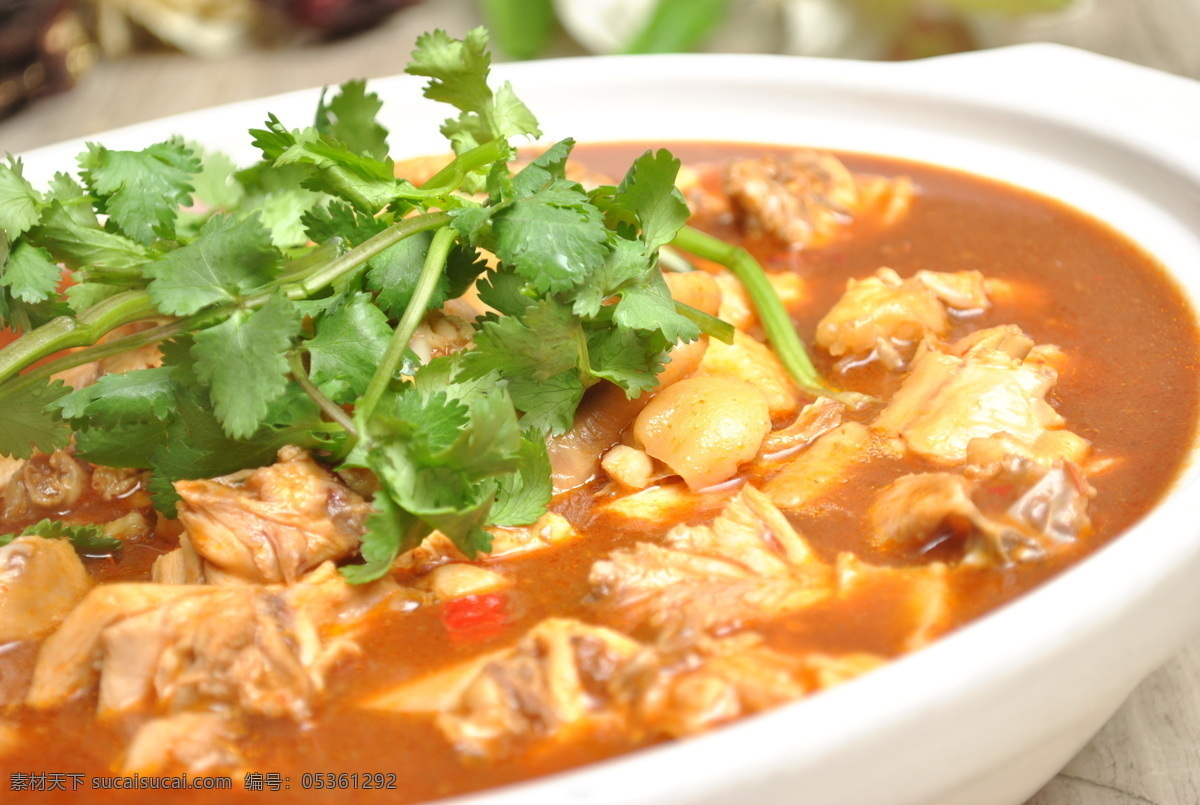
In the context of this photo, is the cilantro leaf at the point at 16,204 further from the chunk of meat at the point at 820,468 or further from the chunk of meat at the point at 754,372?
the chunk of meat at the point at 820,468

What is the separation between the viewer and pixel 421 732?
183 cm

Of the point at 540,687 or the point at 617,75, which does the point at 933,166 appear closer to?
the point at 617,75

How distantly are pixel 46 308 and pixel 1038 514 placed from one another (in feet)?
5.90

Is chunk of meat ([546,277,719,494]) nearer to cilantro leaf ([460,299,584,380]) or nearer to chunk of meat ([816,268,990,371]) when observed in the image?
cilantro leaf ([460,299,584,380])

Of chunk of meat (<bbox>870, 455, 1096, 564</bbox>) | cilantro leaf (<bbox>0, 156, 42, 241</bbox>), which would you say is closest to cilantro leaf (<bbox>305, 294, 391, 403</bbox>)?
cilantro leaf (<bbox>0, 156, 42, 241</bbox>)

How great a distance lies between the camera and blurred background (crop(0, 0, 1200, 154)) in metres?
5.02

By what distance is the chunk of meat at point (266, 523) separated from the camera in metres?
2.11

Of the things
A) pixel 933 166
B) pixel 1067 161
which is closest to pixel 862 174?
pixel 933 166

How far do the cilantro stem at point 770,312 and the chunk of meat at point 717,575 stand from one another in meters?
0.53

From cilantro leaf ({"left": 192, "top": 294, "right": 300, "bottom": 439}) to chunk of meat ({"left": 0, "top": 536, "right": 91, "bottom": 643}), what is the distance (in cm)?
45

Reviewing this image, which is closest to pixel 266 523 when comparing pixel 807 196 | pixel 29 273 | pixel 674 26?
pixel 29 273

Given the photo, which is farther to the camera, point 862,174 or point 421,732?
point 862,174

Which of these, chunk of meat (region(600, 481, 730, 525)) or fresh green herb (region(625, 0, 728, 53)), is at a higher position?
fresh green herb (region(625, 0, 728, 53))

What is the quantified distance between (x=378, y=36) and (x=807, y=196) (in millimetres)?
3385
